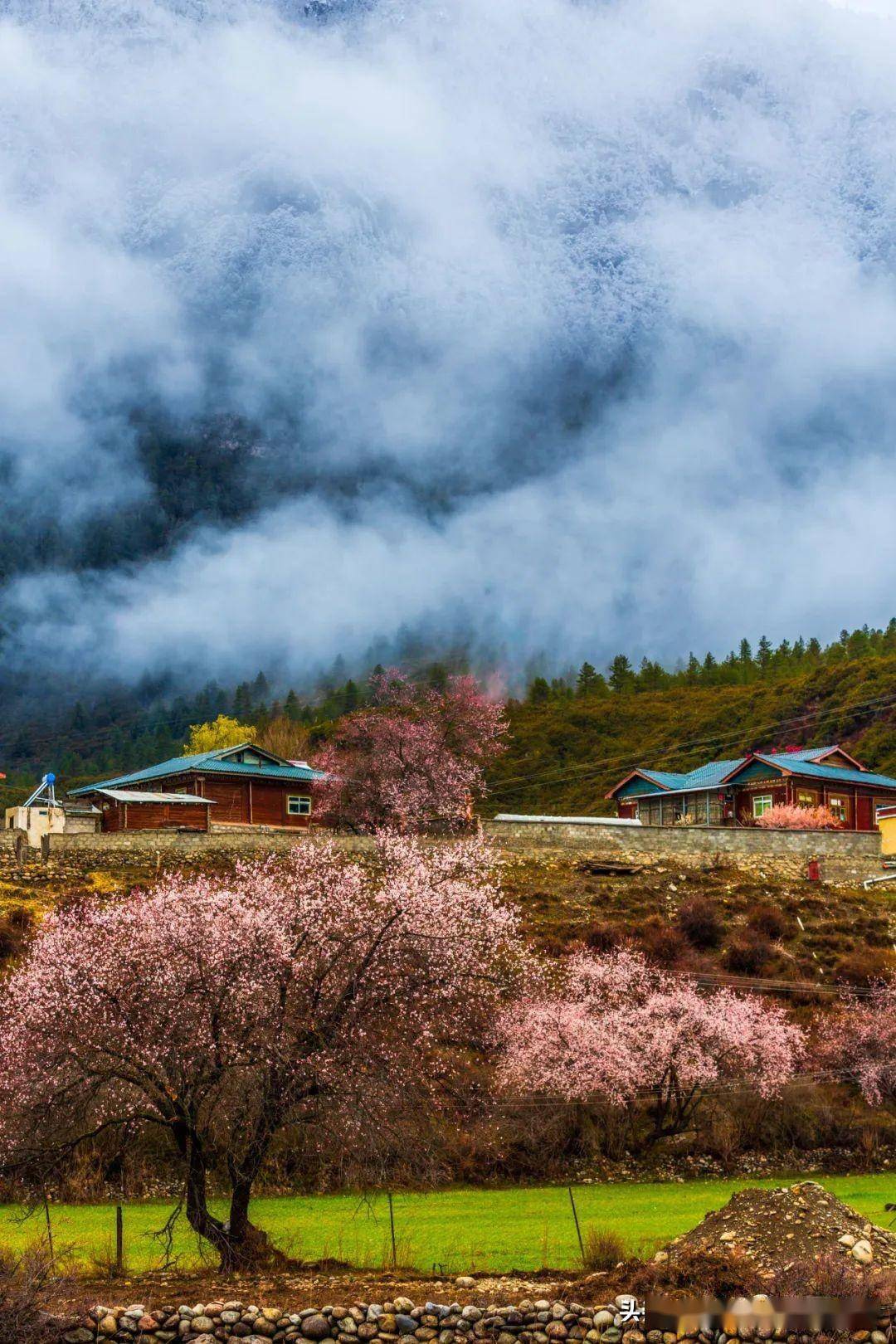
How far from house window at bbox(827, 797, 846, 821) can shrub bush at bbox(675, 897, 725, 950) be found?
2701 centimetres

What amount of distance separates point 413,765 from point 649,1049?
Result: 39.1 metres

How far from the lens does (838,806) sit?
7731 centimetres

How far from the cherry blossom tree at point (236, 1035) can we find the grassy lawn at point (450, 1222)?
1.91 m

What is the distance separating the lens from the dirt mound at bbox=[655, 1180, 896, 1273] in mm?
16000

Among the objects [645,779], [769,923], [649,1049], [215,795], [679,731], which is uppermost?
[679,731]

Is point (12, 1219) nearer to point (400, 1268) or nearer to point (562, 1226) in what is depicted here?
point (400, 1268)

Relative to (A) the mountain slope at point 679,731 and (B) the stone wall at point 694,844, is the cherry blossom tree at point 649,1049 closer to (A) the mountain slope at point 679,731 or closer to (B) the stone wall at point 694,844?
(B) the stone wall at point 694,844

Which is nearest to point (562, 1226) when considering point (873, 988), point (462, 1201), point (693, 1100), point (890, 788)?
point (462, 1201)

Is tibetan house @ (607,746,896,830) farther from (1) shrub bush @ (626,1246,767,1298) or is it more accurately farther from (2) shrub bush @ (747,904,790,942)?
(1) shrub bush @ (626,1246,767,1298)

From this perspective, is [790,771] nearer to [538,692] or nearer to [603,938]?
[603,938]

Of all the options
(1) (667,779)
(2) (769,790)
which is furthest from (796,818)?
(1) (667,779)

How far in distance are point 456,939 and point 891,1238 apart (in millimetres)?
10620

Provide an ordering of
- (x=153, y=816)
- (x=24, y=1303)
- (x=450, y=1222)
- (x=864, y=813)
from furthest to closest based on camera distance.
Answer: (x=864, y=813)
(x=153, y=816)
(x=450, y=1222)
(x=24, y=1303)

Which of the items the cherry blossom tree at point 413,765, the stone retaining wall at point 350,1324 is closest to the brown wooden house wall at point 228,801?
the cherry blossom tree at point 413,765
